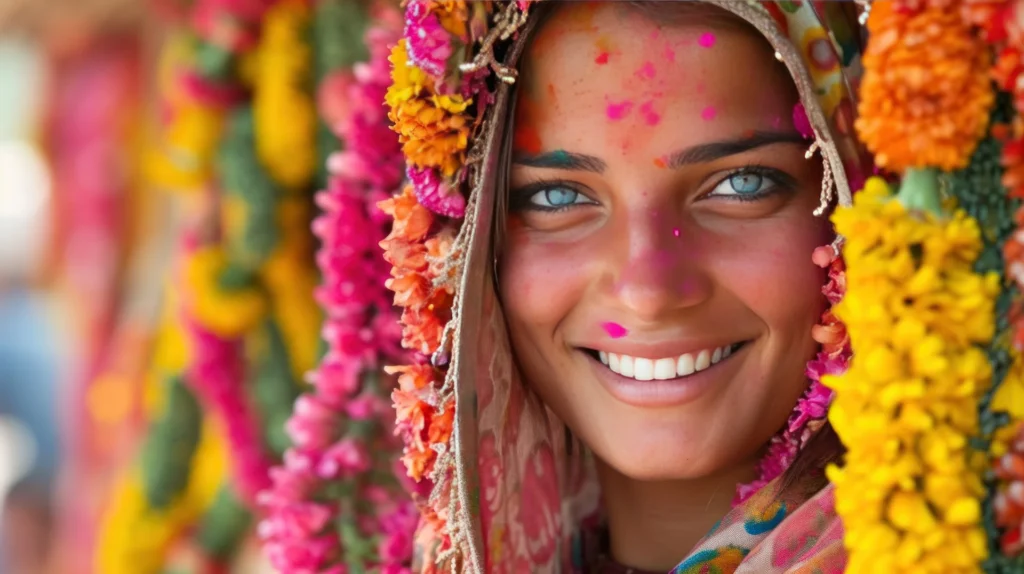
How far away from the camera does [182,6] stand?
2309 millimetres

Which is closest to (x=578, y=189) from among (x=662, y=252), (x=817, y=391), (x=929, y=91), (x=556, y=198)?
(x=556, y=198)

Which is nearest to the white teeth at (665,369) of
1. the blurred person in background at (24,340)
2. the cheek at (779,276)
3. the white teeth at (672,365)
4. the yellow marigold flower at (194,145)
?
the white teeth at (672,365)

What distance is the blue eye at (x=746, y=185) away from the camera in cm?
128

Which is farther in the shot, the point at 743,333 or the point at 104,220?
the point at 104,220

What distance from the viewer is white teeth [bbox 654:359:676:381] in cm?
129

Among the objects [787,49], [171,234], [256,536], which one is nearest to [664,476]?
[787,49]

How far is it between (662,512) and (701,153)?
486 millimetres

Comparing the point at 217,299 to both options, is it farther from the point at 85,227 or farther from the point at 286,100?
the point at 85,227

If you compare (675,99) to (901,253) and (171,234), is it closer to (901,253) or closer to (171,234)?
(901,253)

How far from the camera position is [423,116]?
129 cm

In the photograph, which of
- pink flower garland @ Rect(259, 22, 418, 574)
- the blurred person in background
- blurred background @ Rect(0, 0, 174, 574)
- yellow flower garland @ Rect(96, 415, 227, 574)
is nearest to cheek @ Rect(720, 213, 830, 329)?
pink flower garland @ Rect(259, 22, 418, 574)

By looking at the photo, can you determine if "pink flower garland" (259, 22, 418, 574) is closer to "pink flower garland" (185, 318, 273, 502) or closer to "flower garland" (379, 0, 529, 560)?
"flower garland" (379, 0, 529, 560)

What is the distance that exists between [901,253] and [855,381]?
0.11 meters

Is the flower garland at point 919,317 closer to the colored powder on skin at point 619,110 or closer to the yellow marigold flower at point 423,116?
the colored powder on skin at point 619,110
